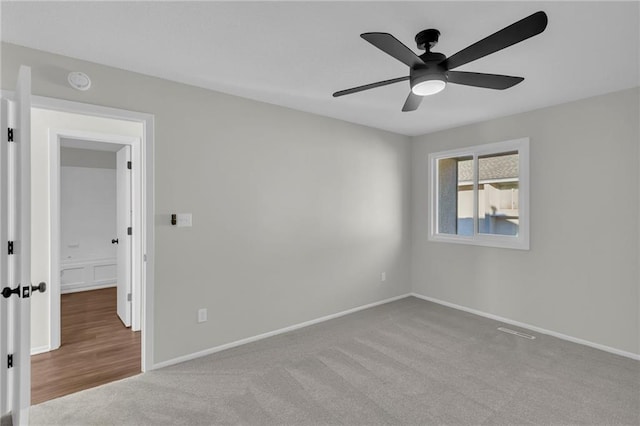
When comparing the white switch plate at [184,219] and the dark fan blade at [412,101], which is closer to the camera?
the dark fan blade at [412,101]

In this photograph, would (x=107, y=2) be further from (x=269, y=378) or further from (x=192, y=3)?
(x=269, y=378)

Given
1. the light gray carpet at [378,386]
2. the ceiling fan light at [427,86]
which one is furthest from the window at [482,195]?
the ceiling fan light at [427,86]

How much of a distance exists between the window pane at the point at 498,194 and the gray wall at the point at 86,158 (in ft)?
20.4

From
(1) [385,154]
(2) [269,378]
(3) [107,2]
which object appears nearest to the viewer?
(3) [107,2]

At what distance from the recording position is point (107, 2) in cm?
179

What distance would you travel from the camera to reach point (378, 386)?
2.51m

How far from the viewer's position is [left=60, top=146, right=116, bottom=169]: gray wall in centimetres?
550

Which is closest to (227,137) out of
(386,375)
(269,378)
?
(269,378)

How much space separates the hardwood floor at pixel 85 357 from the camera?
255 cm

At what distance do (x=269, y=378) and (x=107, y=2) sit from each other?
2.76 m

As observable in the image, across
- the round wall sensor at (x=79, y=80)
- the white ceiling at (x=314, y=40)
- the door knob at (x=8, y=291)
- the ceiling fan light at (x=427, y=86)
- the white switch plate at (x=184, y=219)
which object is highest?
the white ceiling at (x=314, y=40)

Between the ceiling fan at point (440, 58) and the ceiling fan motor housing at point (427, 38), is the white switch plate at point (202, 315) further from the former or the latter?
the ceiling fan motor housing at point (427, 38)

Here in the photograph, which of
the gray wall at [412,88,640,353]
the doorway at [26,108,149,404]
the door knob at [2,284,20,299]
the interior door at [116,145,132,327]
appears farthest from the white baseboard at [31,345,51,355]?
the gray wall at [412,88,640,353]

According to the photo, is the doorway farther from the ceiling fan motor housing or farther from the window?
the window
